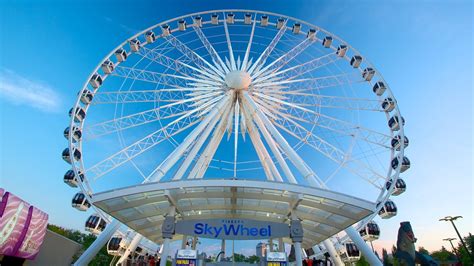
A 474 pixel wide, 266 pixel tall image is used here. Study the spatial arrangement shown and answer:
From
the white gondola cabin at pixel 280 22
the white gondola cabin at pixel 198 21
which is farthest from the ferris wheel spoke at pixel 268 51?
the white gondola cabin at pixel 198 21

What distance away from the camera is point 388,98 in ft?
70.9

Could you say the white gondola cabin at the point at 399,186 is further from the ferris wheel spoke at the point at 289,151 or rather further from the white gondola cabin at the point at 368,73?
the white gondola cabin at the point at 368,73

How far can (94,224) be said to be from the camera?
20219mm

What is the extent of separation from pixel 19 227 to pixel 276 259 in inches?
581

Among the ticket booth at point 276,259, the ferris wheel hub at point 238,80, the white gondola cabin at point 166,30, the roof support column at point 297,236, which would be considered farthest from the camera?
the white gondola cabin at point 166,30

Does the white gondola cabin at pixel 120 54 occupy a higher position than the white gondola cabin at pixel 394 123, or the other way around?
the white gondola cabin at pixel 120 54

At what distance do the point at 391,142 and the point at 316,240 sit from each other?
335 inches

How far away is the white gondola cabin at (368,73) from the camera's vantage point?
73.7ft

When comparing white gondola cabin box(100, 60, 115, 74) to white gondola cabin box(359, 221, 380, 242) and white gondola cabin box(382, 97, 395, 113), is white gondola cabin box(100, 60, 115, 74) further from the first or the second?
white gondola cabin box(359, 221, 380, 242)

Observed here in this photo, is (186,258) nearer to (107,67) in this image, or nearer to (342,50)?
(107,67)

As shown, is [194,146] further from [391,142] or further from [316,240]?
[391,142]

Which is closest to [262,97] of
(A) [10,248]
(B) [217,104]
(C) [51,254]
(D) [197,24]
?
(B) [217,104]

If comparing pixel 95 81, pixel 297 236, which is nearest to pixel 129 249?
pixel 95 81

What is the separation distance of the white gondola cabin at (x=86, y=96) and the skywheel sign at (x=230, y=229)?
11696 millimetres
